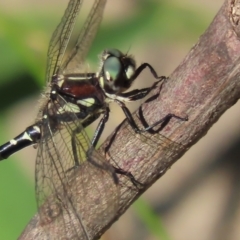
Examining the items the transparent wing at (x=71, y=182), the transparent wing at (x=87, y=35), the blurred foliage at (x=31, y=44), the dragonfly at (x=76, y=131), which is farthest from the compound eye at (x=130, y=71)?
the blurred foliage at (x=31, y=44)

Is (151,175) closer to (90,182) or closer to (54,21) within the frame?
(90,182)

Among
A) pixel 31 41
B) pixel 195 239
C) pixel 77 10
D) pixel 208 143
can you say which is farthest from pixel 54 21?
pixel 195 239

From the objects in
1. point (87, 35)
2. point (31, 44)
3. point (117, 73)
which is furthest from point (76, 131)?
point (31, 44)

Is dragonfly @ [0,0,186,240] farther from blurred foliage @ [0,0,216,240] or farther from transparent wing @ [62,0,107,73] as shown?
blurred foliage @ [0,0,216,240]

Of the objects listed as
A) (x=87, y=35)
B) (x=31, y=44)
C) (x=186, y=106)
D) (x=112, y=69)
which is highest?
(x=31, y=44)

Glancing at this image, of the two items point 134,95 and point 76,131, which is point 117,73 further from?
point 76,131

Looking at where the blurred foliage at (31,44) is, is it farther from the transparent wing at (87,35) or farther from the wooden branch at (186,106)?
the wooden branch at (186,106)
